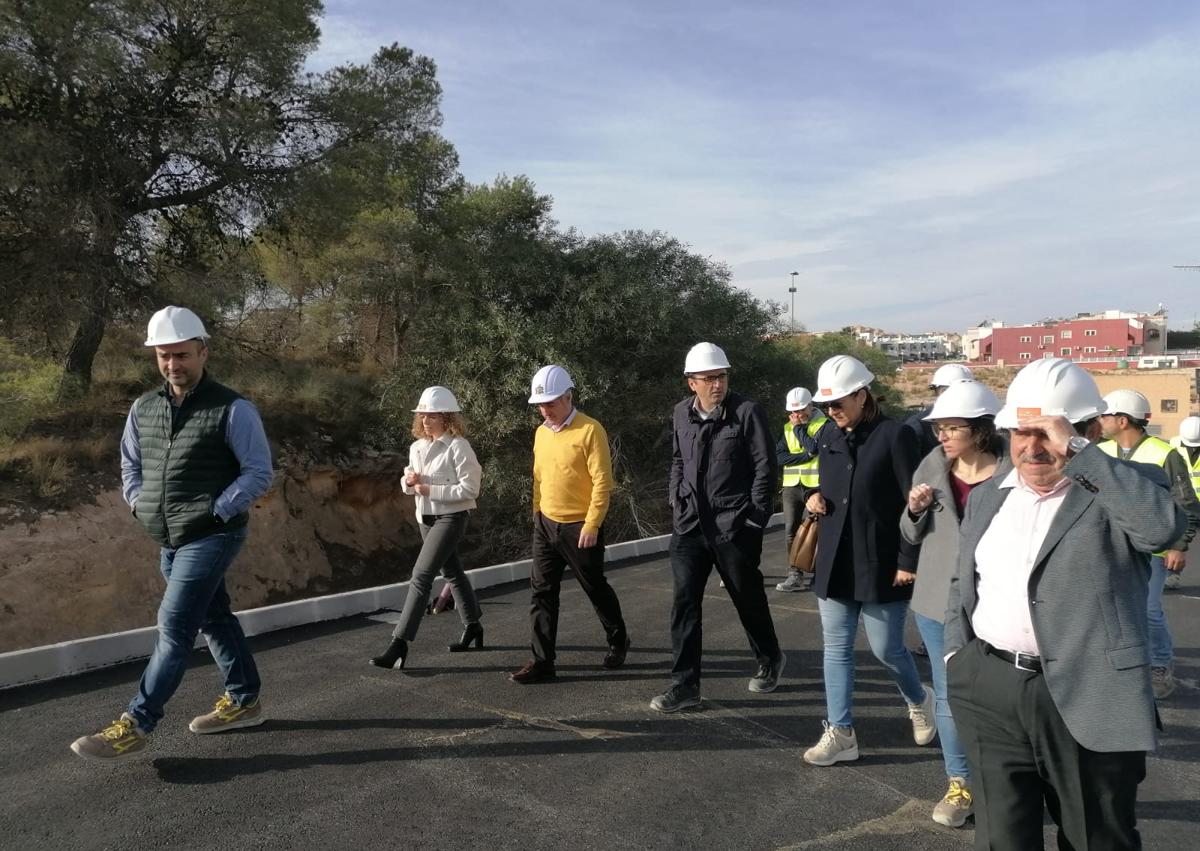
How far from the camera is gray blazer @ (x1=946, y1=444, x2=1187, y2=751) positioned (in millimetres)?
2049

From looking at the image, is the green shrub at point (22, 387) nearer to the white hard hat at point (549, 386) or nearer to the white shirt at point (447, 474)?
the white shirt at point (447, 474)

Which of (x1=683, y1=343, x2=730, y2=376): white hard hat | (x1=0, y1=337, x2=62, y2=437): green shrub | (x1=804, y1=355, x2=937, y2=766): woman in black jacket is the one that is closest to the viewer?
(x1=804, y1=355, x2=937, y2=766): woman in black jacket

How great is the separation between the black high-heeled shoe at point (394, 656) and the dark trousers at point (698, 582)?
1.69m

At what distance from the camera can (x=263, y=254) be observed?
1800cm

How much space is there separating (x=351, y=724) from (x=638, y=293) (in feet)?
37.8

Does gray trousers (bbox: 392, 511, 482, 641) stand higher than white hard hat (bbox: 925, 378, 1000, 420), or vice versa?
white hard hat (bbox: 925, 378, 1000, 420)

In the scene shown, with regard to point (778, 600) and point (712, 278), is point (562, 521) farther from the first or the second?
point (712, 278)

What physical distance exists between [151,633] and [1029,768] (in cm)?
516

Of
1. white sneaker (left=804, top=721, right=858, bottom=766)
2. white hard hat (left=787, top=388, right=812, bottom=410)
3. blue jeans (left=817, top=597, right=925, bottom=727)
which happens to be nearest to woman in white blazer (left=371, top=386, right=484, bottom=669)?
blue jeans (left=817, top=597, right=925, bottom=727)

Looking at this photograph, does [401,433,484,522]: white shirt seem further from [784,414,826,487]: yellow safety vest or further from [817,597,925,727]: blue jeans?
[784,414,826,487]: yellow safety vest

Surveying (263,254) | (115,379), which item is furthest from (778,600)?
(263,254)

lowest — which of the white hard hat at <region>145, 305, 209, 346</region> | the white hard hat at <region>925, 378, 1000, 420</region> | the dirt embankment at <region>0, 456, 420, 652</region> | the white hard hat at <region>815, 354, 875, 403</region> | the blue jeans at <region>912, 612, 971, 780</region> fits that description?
the dirt embankment at <region>0, 456, 420, 652</region>

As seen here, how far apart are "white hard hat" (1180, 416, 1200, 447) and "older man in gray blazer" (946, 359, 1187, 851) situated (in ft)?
18.3

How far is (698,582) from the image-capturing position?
176 inches
